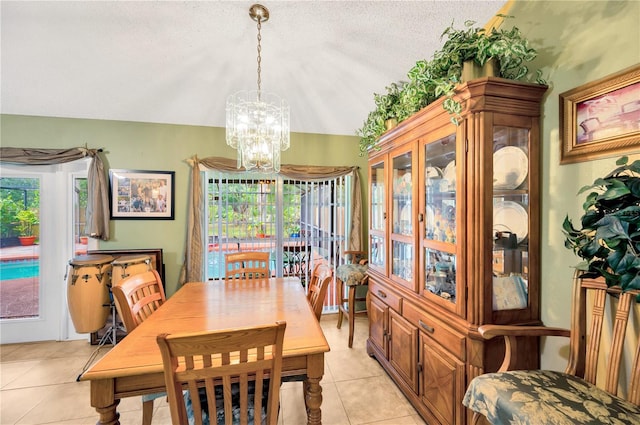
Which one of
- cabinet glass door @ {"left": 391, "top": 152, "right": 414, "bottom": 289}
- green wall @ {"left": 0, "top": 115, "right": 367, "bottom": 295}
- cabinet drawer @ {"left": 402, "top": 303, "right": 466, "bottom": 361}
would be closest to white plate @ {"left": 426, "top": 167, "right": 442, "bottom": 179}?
cabinet glass door @ {"left": 391, "top": 152, "right": 414, "bottom": 289}

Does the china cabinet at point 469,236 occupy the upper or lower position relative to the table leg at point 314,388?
upper

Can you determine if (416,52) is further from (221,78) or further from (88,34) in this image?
(88,34)

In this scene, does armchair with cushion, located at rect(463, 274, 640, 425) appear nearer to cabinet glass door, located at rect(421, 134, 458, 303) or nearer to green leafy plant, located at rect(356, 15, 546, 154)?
cabinet glass door, located at rect(421, 134, 458, 303)

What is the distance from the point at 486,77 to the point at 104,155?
386 centimetres

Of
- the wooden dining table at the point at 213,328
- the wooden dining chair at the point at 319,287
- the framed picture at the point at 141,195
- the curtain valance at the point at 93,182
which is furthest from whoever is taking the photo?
the framed picture at the point at 141,195

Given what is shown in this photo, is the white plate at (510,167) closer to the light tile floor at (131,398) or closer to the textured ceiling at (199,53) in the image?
the textured ceiling at (199,53)

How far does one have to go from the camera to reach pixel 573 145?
1388mm

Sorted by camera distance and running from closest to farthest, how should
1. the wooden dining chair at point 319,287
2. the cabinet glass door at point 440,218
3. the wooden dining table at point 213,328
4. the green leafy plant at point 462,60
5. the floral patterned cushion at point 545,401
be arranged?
1. the floral patterned cushion at point 545,401
2. the wooden dining table at point 213,328
3. the green leafy plant at point 462,60
4. the cabinet glass door at point 440,218
5. the wooden dining chair at point 319,287

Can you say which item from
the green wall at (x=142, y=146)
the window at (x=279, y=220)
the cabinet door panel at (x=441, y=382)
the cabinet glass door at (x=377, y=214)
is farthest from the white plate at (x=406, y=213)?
the green wall at (x=142, y=146)

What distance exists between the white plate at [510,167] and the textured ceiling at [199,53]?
3.65 ft

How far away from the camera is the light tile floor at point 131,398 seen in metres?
1.88

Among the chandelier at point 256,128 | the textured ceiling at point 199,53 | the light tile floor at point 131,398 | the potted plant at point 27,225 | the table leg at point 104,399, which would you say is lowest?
the light tile floor at point 131,398

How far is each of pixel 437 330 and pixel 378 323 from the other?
857 millimetres

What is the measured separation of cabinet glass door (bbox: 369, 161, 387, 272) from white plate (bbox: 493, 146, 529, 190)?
997mm
